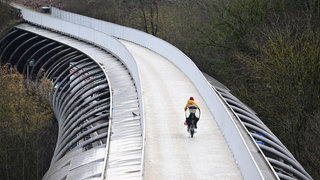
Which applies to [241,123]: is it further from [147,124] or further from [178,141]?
[147,124]

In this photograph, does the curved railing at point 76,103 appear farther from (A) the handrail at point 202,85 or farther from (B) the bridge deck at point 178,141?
(A) the handrail at point 202,85

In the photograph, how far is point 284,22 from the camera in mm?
32094

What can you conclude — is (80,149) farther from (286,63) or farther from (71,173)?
(286,63)

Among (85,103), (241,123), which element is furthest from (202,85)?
(85,103)

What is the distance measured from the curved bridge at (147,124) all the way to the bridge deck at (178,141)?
0.03 m

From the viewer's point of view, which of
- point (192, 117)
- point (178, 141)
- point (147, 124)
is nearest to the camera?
point (192, 117)

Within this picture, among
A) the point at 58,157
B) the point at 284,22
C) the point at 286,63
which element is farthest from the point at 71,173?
the point at 284,22

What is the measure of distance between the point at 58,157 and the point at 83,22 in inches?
1164

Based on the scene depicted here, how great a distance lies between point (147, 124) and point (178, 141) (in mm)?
2010

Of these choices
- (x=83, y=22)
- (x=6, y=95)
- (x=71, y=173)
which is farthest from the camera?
(x=83, y=22)

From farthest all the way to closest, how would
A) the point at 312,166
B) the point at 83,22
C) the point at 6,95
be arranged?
the point at 83,22, the point at 6,95, the point at 312,166

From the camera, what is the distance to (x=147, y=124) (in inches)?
786

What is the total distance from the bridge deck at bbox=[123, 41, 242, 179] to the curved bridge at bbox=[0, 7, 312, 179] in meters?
0.03

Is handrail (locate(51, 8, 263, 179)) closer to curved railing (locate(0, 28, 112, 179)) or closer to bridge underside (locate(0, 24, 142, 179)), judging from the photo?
bridge underside (locate(0, 24, 142, 179))
